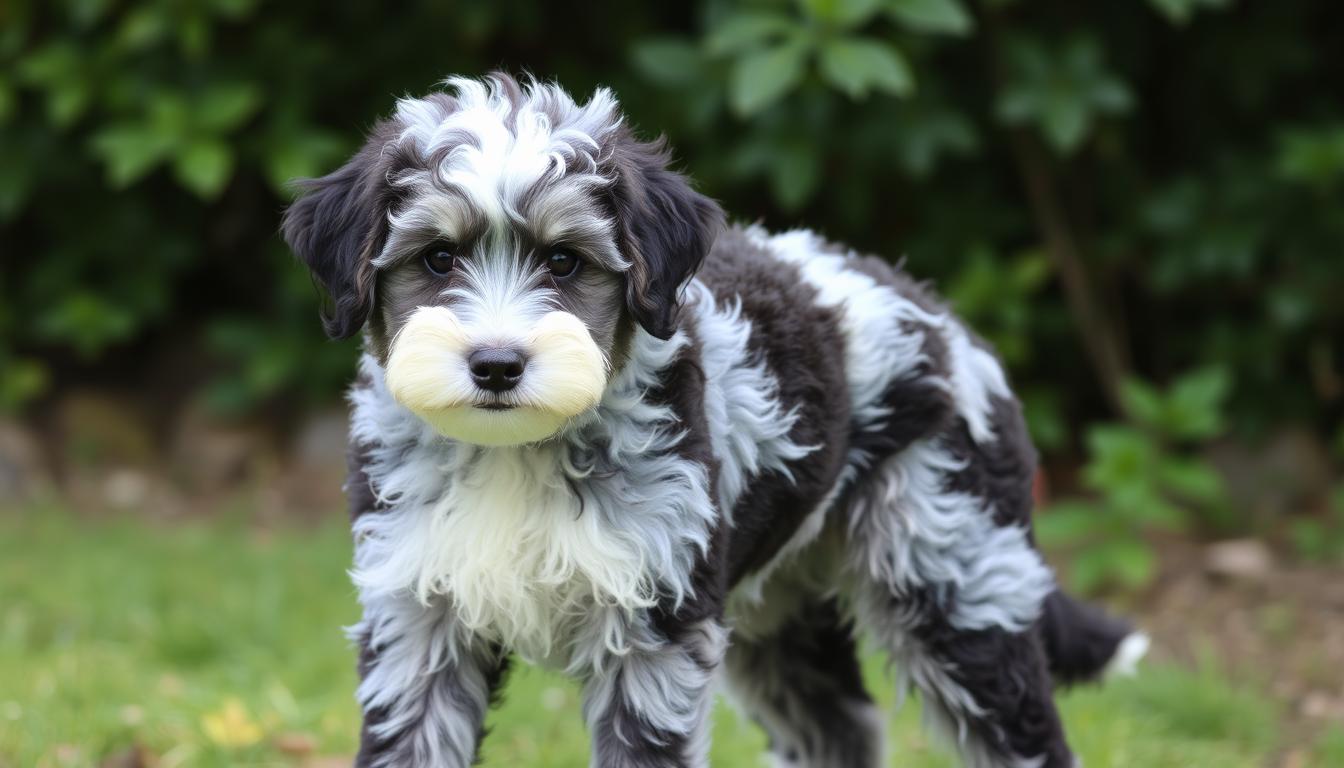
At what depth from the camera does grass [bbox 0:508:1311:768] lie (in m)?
5.42

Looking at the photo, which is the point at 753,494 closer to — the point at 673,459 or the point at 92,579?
the point at 673,459

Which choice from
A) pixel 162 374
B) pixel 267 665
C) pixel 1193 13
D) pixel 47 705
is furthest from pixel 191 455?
pixel 1193 13

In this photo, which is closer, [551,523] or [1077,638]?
[551,523]

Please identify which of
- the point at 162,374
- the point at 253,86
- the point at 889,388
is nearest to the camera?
the point at 889,388

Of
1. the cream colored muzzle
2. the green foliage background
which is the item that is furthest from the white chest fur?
the green foliage background

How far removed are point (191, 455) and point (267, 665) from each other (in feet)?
11.4

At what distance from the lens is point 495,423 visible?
339 cm

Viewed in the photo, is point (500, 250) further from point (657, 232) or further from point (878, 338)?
point (878, 338)

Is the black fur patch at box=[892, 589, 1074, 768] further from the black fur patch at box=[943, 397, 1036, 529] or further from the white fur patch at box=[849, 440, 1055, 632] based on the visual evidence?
the black fur patch at box=[943, 397, 1036, 529]

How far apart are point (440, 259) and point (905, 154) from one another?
4404 mm

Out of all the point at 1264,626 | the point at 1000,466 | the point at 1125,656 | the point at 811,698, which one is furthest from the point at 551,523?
the point at 1264,626

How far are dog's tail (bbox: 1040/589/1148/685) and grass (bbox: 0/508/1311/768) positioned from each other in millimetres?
521

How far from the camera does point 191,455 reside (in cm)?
979

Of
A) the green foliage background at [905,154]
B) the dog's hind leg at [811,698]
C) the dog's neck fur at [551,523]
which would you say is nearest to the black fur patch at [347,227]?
the dog's neck fur at [551,523]
